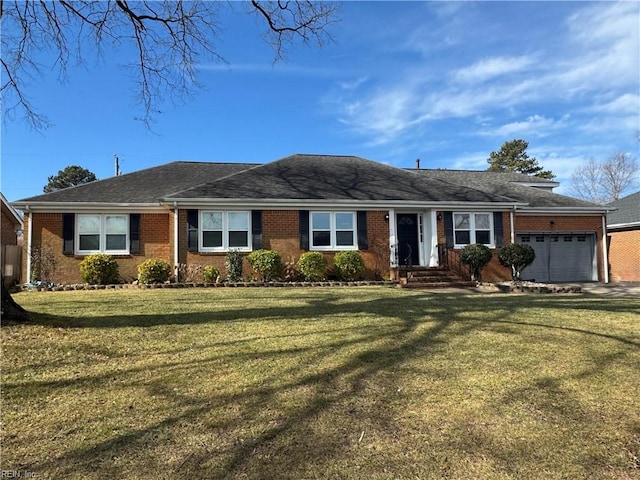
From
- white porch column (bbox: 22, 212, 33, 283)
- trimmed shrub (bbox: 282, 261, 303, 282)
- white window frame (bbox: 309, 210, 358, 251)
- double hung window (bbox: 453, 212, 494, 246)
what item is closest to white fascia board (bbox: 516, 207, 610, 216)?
double hung window (bbox: 453, 212, 494, 246)

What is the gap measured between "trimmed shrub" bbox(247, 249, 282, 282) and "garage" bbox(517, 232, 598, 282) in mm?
10387

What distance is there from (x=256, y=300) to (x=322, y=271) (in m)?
5.68

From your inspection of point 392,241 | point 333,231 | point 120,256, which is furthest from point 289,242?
point 120,256

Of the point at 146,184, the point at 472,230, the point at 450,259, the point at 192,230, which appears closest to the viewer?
the point at 192,230

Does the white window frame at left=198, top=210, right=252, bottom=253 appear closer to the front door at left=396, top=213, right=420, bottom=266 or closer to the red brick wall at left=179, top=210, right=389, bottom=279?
the red brick wall at left=179, top=210, right=389, bottom=279

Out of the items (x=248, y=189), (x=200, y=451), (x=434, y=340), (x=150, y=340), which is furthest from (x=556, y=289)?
(x=200, y=451)

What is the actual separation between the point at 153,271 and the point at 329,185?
22.9 ft

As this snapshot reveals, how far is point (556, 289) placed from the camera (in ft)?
41.2

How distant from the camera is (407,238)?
55.1ft

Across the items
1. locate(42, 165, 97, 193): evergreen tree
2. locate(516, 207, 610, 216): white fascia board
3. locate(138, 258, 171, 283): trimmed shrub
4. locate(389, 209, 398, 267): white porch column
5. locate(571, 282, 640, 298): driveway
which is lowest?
locate(571, 282, 640, 298): driveway

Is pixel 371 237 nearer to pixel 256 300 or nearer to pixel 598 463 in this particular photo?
pixel 256 300

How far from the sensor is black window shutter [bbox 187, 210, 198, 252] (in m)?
14.9

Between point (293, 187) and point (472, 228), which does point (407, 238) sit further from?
point (293, 187)

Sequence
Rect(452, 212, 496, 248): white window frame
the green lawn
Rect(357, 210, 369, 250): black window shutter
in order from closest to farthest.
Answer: the green lawn < Rect(357, 210, 369, 250): black window shutter < Rect(452, 212, 496, 248): white window frame
